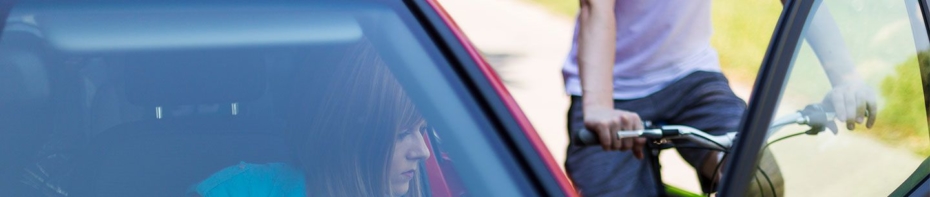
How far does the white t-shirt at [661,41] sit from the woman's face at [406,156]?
33.9 inches

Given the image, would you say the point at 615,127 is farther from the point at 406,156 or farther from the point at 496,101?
the point at 406,156

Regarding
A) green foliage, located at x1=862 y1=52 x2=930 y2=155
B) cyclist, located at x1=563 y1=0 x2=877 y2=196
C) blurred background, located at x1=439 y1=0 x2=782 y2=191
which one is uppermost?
blurred background, located at x1=439 y1=0 x2=782 y2=191

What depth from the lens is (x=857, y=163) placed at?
6.81 ft

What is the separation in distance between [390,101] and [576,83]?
2.99 ft

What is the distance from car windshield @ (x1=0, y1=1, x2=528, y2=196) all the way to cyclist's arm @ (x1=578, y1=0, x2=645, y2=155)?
41 cm

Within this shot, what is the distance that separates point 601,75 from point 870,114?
2.26 feet

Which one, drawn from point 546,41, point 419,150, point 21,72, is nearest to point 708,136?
point 419,150

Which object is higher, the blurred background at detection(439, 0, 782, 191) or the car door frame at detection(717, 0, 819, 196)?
the blurred background at detection(439, 0, 782, 191)

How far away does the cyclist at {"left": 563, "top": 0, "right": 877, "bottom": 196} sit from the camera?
8.89 ft

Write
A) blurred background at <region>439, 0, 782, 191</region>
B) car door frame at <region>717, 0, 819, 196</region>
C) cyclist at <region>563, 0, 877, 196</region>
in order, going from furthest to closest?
blurred background at <region>439, 0, 782, 191</region>
cyclist at <region>563, 0, 877, 196</region>
car door frame at <region>717, 0, 819, 196</region>

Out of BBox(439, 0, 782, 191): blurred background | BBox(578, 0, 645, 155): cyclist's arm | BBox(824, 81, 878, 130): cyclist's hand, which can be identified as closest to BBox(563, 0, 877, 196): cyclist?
BBox(578, 0, 645, 155): cyclist's arm

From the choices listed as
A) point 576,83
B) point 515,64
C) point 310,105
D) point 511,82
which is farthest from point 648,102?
point 515,64

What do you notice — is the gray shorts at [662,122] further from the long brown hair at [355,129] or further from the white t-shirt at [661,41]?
the long brown hair at [355,129]

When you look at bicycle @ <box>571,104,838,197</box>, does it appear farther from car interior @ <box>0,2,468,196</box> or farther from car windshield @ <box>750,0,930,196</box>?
car interior @ <box>0,2,468,196</box>
